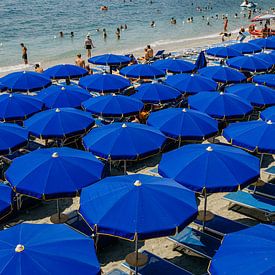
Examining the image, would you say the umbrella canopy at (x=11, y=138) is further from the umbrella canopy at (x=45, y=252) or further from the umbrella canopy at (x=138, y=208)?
the umbrella canopy at (x=45, y=252)

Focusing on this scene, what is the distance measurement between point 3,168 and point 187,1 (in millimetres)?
68331

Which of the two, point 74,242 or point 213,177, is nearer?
point 74,242

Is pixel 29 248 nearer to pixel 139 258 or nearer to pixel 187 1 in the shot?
pixel 139 258

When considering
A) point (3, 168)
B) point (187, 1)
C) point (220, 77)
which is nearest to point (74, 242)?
point (3, 168)

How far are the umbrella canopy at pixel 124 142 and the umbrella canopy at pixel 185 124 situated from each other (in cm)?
61

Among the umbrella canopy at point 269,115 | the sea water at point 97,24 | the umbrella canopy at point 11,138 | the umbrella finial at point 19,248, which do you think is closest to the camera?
the umbrella finial at point 19,248

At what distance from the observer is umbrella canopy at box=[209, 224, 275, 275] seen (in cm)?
481

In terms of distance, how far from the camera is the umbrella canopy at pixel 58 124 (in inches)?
406

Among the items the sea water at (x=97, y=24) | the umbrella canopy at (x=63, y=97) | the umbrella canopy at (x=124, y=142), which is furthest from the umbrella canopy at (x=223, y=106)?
the sea water at (x=97, y=24)

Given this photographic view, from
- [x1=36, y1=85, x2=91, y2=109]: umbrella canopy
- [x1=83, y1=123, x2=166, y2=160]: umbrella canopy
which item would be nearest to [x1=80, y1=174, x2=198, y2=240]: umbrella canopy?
[x1=83, y1=123, x2=166, y2=160]: umbrella canopy

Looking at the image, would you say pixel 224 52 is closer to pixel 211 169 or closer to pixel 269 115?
pixel 269 115

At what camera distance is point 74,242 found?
17.9 feet

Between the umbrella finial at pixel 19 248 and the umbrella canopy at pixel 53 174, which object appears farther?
the umbrella canopy at pixel 53 174

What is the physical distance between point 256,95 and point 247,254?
839 centimetres
